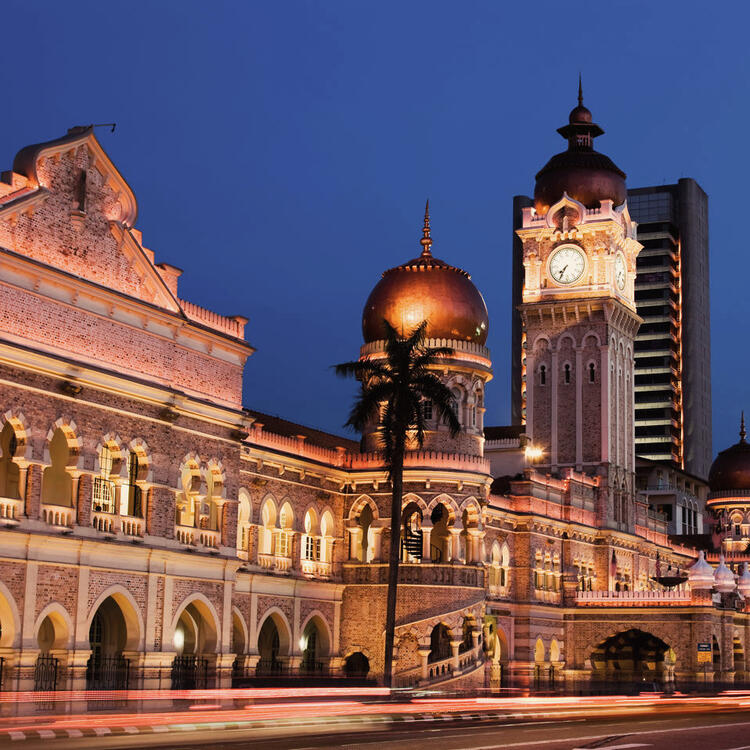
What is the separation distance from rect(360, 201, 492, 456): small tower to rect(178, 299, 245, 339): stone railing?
38.3ft

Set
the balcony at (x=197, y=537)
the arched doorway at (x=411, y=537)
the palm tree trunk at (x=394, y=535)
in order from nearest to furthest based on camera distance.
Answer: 1. the balcony at (x=197, y=537)
2. the palm tree trunk at (x=394, y=535)
3. the arched doorway at (x=411, y=537)

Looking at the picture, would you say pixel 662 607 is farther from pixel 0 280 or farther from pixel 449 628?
pixel 0 280

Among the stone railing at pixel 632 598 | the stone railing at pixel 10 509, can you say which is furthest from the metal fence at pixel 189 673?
the stone railing at pixel 632 598

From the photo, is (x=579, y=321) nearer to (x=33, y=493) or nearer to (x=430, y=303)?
(x=430, y=303)

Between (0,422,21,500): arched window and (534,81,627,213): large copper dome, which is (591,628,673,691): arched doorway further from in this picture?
(0,422,21,500): arched window

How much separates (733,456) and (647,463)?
16.5 m

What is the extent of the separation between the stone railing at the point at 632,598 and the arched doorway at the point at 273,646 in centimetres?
2196

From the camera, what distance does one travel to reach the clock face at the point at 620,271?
7750cm

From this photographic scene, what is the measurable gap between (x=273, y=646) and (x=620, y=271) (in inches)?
1400

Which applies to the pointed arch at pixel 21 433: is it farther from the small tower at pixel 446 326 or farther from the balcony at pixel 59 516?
the small tower at pixel 446 326

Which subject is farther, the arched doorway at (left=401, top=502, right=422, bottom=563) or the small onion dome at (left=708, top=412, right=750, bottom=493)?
the small onion dome at (left=708, top=412, right=750, bottom=493)

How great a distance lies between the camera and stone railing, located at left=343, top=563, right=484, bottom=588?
51.7 m

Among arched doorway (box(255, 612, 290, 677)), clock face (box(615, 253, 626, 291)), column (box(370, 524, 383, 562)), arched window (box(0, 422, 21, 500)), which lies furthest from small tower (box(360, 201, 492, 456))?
clock face (box(615, 253, 626, 291))

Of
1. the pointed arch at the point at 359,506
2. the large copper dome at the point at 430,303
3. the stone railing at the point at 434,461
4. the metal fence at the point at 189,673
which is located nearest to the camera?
the metal fence at the point at 189,673
